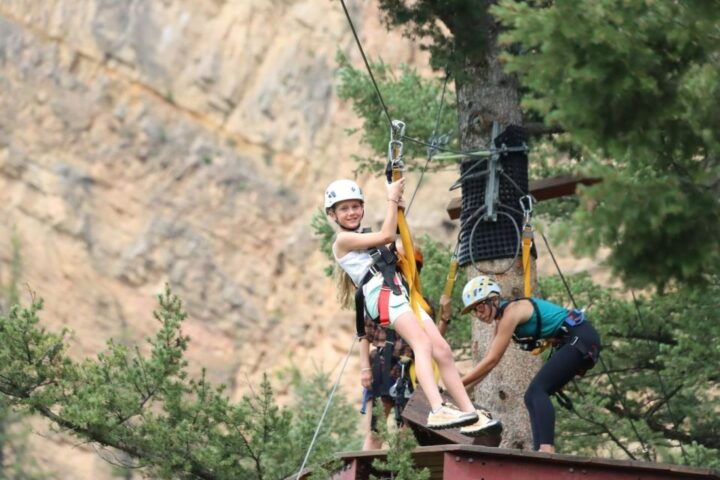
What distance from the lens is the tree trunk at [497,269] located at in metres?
11.7

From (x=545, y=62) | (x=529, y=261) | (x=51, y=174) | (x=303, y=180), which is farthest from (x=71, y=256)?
(x=545, y=62)

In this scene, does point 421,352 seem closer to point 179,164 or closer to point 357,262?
point 357,262

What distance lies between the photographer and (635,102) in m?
8.08

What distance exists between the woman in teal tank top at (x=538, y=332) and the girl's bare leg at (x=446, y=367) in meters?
0.62

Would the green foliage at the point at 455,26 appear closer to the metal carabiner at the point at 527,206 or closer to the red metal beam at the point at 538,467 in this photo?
the metal carabiner at the point at 527,206

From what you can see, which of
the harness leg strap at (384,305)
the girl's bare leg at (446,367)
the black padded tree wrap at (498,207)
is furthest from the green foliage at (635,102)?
the black padded tree wrap at (498,207)

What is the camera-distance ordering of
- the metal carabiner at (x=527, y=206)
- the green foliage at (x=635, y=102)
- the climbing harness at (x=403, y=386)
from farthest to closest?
the metal carabiner at (x=527, y=206)
the climbing harness at (x=403, y=386)
the green foliage at (x=635, y=102)

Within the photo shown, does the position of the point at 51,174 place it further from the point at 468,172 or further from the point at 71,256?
the point at 468,172

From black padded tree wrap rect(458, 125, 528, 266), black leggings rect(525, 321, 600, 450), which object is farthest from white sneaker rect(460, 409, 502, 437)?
black padded tree wrap rect(458, 125, 528, 266)

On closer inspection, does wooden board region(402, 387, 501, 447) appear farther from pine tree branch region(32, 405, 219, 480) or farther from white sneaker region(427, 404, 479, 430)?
pine tree branch region(32, 405, 219, 480)

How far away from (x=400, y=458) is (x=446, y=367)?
91 cm

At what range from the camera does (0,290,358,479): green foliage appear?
42.6 feet

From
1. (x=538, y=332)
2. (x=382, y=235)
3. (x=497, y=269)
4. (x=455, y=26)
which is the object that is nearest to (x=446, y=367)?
(x=382, y=235)

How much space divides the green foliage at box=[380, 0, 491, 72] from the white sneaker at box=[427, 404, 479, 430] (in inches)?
161
